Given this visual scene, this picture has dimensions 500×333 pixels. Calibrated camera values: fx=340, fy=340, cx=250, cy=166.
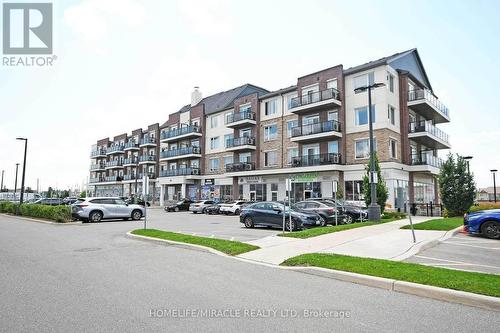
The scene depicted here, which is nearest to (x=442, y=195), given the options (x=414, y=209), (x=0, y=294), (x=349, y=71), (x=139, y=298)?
(x=414, y=209)

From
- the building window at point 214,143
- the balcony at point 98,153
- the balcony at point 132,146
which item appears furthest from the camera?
the balcony at point 98,153

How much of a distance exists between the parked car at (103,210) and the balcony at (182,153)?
2342 cm

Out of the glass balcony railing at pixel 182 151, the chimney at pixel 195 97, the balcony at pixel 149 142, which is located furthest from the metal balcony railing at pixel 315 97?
the balcony at pixel 149 142

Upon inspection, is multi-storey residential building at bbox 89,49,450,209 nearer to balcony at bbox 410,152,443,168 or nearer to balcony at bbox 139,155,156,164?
balcony at bbox 410,152,443,168

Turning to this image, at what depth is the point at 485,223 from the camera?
12781mm

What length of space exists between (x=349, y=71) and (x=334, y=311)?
2894 centimetres

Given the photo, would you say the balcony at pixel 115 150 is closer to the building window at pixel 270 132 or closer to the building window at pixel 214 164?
the building window at pixel 214 164

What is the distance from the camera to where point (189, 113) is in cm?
4903

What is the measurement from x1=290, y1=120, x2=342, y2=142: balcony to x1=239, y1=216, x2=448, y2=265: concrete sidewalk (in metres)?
17.5

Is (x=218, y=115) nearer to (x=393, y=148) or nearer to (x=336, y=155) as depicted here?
(x=336, y=155)

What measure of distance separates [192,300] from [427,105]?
A: 31.4 metres

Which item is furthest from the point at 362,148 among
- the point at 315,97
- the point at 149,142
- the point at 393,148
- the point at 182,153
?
the point at 149,142

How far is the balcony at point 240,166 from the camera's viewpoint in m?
38.6

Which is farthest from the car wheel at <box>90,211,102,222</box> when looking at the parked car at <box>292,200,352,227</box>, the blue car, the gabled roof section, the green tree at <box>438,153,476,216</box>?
the gabled roof section
